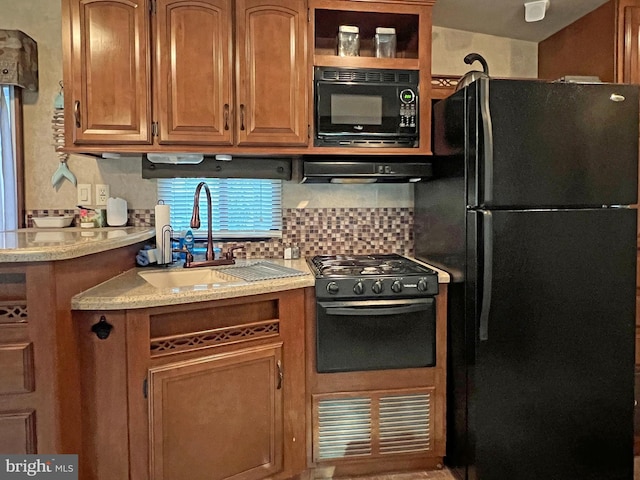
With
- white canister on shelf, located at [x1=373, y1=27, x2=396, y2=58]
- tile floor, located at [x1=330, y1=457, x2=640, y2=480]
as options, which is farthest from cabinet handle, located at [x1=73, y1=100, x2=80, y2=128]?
tile floor, located at [x1=330, y1=457, x2=640, y2=480]

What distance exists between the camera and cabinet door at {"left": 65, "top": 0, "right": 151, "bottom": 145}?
6.55ft

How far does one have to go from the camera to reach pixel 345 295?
1971 mm

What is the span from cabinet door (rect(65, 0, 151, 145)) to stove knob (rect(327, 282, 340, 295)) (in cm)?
114

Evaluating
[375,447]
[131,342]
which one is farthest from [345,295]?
[131,342]

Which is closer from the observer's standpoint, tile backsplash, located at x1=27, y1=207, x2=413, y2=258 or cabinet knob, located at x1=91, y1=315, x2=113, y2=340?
cabinet knob, located at x1=91, y1=315, x2=113, y2=340

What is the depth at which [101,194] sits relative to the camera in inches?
94.9

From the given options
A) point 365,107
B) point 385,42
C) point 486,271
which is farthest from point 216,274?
point 385,42

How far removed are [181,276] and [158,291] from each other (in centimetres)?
53

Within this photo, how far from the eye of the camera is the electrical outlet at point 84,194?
2.40m

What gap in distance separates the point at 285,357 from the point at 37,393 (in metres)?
0.94

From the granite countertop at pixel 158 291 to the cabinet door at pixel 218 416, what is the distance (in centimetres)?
26

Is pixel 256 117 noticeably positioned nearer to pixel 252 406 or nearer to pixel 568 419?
pixel 252 406

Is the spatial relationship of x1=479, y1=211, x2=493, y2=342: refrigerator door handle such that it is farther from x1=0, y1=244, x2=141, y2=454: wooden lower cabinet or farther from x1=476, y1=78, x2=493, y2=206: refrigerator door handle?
x1=0, y1=244, x2=141, y2=454: wooden lower cabinet

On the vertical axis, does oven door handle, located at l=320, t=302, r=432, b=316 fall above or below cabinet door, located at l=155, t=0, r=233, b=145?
below
